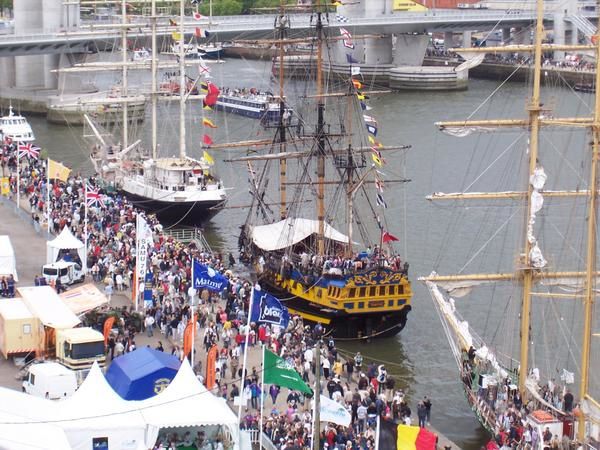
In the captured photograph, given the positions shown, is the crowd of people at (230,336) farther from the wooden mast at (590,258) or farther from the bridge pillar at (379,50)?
the bridge pillar at (379,50)

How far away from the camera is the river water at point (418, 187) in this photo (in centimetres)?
3769

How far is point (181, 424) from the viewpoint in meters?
27.2

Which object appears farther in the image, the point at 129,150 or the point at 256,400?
the point at 129,150

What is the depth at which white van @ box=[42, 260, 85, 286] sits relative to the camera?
40.3m

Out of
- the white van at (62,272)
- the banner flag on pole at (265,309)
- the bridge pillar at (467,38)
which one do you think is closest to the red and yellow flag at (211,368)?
the banner flag on pole at (265,309)

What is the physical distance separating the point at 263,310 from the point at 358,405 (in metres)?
3.02

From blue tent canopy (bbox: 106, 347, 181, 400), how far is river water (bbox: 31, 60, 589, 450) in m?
6.77

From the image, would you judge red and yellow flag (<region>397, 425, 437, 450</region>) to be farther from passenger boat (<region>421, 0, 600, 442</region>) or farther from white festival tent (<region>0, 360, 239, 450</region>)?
passenger boat (<region>421, 0, 600, 442</region>)

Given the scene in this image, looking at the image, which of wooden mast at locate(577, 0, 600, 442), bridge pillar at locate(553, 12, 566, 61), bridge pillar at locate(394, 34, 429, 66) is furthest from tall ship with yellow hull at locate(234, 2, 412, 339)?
bridge pillar at locate(553, 12, 566, 61)

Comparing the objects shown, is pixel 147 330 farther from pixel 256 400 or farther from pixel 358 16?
pixel 358 16

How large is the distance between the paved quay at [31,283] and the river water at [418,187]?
4.79 feet

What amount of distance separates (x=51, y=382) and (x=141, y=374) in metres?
2.09

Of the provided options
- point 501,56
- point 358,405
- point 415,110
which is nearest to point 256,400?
point 358,405

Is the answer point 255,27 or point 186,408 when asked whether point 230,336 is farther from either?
point 255,27
